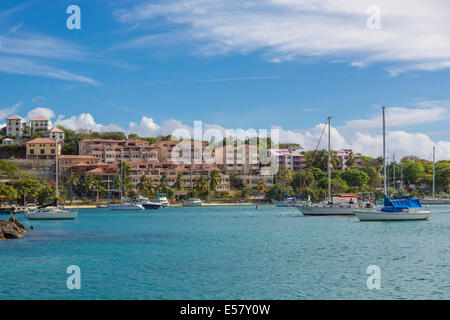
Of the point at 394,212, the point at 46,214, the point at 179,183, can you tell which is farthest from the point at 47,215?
the point at 179,183

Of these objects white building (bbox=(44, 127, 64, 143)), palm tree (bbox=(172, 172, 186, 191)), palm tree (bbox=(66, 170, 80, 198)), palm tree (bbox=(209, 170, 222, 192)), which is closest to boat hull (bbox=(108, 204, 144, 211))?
palm tree (bbox=(66, 170, 80, 198))

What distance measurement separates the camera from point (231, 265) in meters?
28.2

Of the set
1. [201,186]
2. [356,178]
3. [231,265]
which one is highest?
[356,178]

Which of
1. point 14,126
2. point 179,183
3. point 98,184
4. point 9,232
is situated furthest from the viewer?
point 14,126

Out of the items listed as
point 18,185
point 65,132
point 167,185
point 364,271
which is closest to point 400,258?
point 364,271

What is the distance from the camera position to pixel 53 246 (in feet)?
124

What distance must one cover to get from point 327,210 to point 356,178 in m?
84.9

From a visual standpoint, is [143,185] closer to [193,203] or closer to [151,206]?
[193,203]

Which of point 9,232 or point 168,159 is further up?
point 168,159

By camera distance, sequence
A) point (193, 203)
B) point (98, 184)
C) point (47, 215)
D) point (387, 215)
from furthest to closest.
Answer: point (193, 203) < point (98, 184) < point (47, 215) < point (387, 215)

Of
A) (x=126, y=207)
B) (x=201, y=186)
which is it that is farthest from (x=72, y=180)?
(x=201, y=186)

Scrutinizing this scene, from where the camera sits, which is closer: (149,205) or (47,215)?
(47,215)

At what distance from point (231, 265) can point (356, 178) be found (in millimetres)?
127135
